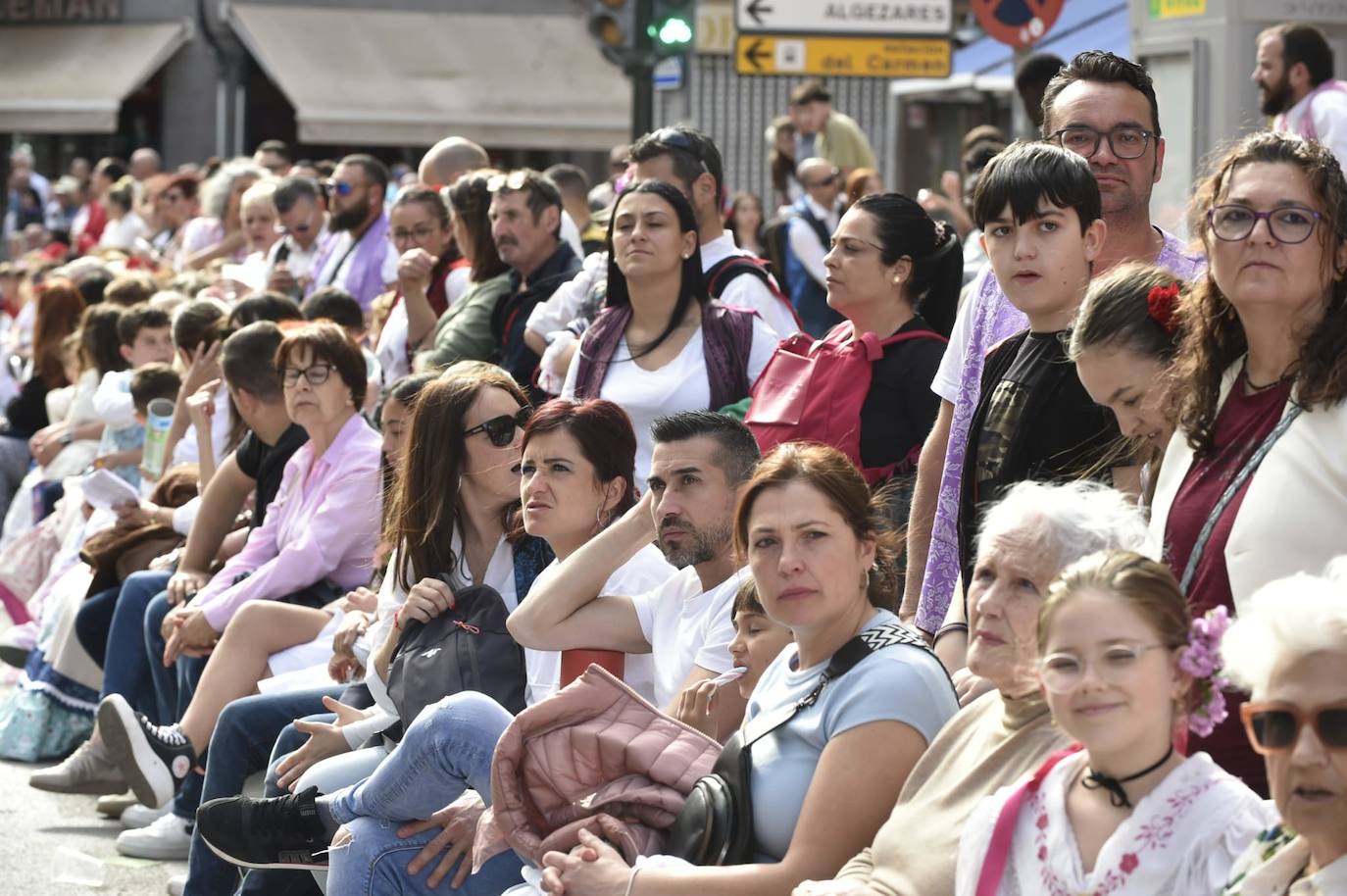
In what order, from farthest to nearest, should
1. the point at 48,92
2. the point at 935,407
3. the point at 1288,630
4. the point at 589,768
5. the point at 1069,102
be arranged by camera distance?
the point at 48,92 → the point at 935,407 → the point at 1069,102 → the point at 589,768 → the point at 1288,630

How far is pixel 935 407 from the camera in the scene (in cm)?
542

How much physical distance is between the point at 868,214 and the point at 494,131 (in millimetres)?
21983

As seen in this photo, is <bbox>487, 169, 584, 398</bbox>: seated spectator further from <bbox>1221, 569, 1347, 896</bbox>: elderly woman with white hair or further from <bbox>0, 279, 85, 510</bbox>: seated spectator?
<bbox>1221, 569, 1347, 896</bbox>: elderly woman with white hair

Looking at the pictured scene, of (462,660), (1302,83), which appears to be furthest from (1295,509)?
(1302,83)

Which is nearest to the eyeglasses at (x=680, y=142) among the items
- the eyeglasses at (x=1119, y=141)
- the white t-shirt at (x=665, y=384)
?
the white t-shirt at (x=665, y=384)

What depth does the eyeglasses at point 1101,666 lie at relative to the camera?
2.92 m

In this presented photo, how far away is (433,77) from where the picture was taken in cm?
2738

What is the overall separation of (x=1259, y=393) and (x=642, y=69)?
8.81 metres

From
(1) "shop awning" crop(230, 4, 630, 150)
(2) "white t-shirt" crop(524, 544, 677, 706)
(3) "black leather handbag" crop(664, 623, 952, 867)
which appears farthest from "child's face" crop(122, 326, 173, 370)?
(1) "shop awning" crop(230, 4, 630, 150)

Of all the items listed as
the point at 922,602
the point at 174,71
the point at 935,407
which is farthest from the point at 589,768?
the point at 174,71

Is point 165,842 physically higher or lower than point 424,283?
lower

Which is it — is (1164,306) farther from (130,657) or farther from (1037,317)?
(130,657)

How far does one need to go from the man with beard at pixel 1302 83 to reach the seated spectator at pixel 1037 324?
13.6 feet

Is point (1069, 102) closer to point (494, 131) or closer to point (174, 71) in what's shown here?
point (494, 131)
